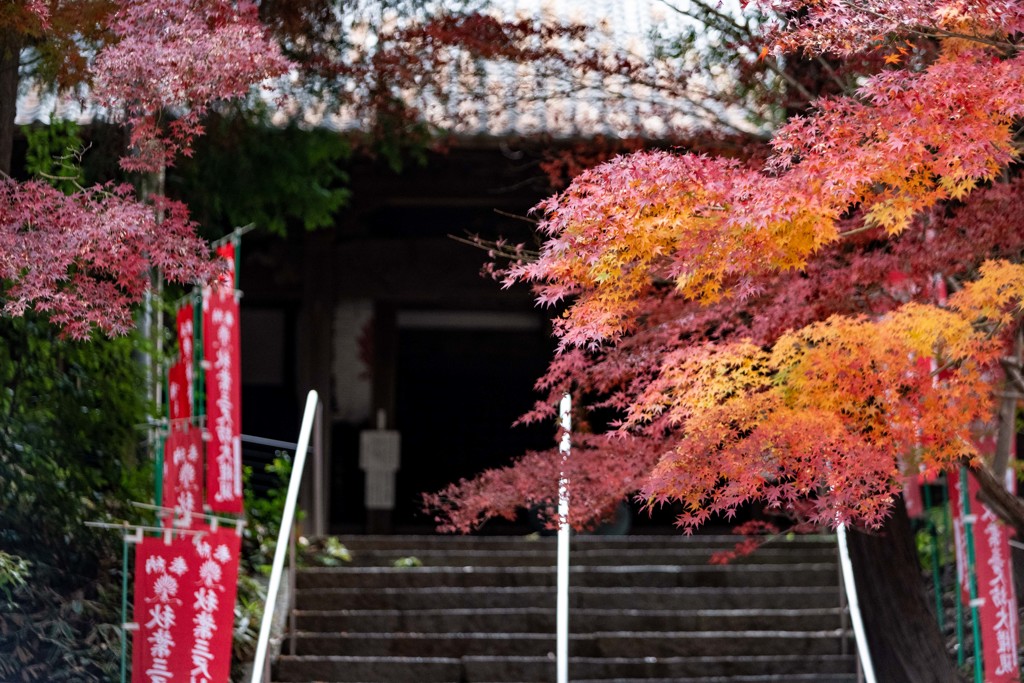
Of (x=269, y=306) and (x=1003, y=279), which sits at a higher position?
(x=269, y=306)

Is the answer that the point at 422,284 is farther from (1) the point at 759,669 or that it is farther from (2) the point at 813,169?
(2) the point at 813,169

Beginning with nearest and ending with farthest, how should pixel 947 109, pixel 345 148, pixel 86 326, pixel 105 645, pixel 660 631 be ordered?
pixel 947 109
pixel 86 326
pixel 105 645
pixel 660 631
pixel 345 148

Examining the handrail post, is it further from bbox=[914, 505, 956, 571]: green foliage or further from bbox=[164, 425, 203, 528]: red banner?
bbox=[914, 505, 956, 571]: green foliage

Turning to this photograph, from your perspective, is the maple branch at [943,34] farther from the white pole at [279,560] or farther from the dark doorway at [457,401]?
the dark doorway at [457,401]

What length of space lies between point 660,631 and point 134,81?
4.35 m

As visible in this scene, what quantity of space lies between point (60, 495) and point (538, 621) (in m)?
2.81

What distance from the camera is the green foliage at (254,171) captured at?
288 inches

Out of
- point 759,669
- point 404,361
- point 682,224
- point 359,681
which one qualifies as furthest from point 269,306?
point 682,224

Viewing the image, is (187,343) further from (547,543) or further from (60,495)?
(547,543)

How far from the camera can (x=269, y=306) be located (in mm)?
10656

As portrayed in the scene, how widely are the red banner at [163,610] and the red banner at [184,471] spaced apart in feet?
3.68

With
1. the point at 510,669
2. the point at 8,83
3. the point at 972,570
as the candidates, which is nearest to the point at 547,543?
the point at 510,669

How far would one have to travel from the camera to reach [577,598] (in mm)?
7258

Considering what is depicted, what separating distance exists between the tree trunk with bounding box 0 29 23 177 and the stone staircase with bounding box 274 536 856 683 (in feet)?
10.2
